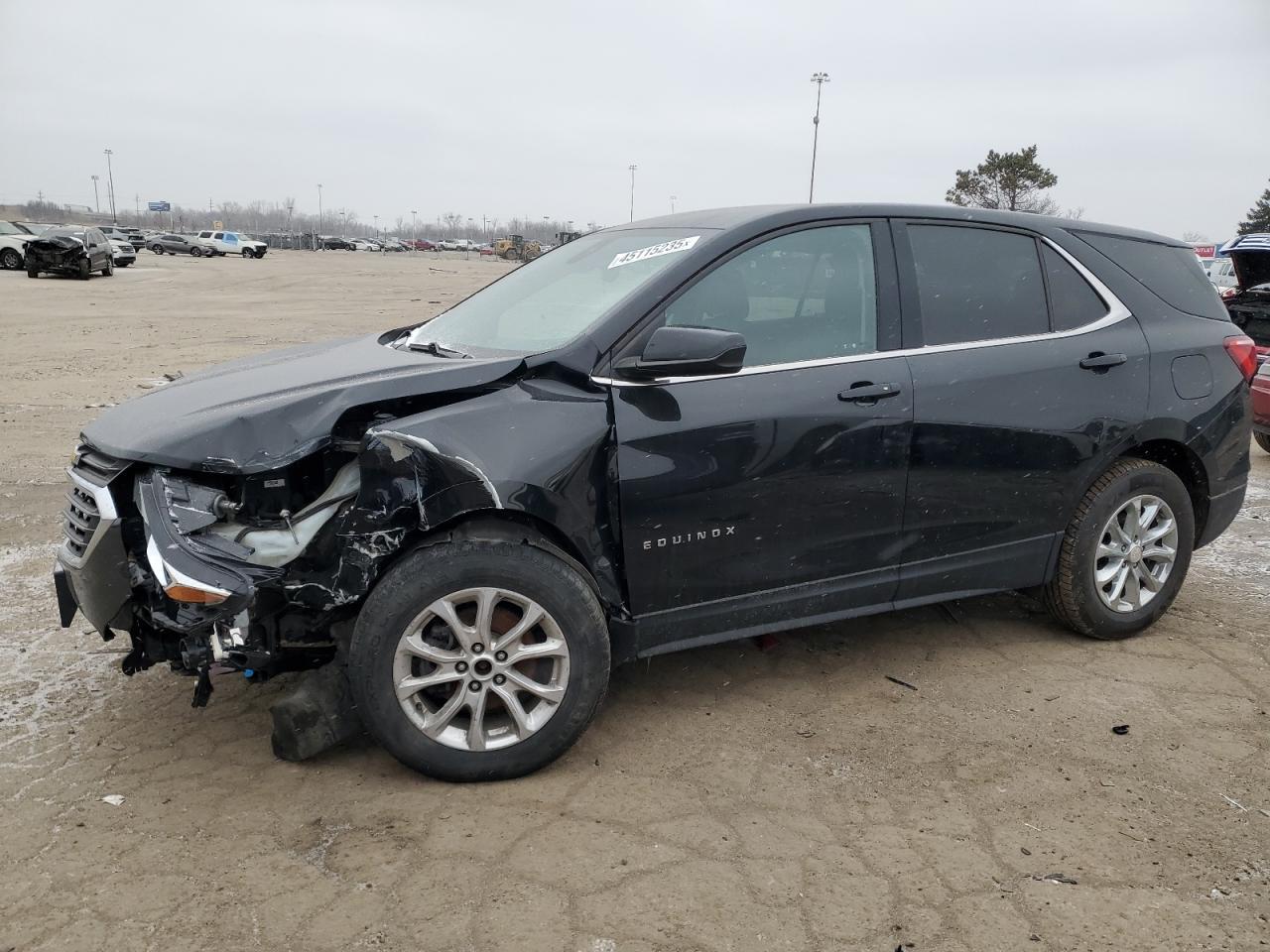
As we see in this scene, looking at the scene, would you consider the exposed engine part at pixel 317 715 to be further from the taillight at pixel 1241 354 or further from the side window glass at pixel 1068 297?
the taillight at pixel 1241 354

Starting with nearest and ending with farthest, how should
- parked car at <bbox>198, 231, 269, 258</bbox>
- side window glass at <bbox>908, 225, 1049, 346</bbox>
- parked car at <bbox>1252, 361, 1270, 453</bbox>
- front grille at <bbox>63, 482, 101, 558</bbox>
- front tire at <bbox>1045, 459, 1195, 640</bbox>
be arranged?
front grille at <bbox>63, 482, 101, 558</bbox>
side window glass at <bbox>908, 225, 1049, 346</bbox>
front tire at <bbox>1045, 459, 1195, 640</bbox>
parked car at <bbox>1252, 361, 1270, 453</bbox>
parked car at <bbox>198, 231, 269, 258</bbox>

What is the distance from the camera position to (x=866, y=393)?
11.4 feet

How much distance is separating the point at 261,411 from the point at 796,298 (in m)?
1.86

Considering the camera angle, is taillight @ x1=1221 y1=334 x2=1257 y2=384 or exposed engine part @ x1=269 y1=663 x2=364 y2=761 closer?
exposed engine part @ x1=269 y1=663 x2=364 y2=761

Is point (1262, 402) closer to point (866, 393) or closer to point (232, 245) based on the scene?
point (866, 393)

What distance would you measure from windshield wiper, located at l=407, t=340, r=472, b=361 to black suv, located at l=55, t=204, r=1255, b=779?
2 centimetres

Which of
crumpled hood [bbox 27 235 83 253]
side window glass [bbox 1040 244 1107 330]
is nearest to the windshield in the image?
side window glass [bbox 1040 244 1107 330]

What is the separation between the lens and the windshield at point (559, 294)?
137 inches

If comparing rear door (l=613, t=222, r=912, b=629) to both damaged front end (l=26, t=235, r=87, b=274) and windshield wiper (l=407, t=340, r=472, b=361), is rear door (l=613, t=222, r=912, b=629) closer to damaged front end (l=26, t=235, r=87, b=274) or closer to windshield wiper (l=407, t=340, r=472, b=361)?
windshield wiper (l=407, t=340, r=472, b=361)

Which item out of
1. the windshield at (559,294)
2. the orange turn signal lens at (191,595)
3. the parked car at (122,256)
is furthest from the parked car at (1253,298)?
the parked car at (122,256)

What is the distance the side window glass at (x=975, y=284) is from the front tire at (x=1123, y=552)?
784 mm

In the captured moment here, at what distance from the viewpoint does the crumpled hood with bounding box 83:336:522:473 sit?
2.97 m

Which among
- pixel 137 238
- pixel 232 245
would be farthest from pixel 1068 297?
pixel 232 245

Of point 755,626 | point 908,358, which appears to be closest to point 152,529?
point 755,626
